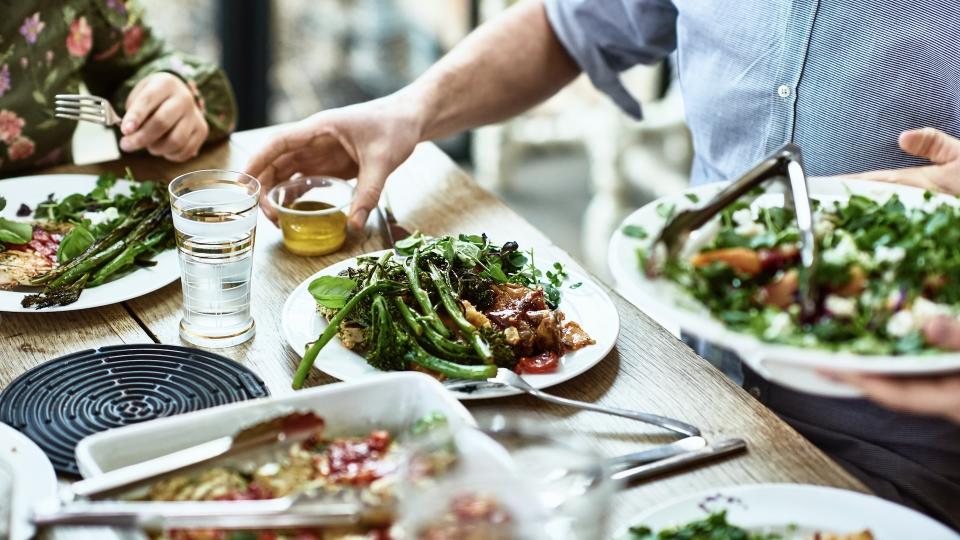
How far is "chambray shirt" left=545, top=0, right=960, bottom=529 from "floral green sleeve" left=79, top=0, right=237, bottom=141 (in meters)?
0.96

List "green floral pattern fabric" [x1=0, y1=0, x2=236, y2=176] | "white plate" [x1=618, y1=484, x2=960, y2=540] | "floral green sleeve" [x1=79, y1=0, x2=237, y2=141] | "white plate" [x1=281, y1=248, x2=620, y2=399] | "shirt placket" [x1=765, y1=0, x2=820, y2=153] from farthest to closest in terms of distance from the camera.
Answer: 1. "floral green sleeve" [x1=79, y1=0, x2=237, y2=141]
2. "green floral pattern fabric" [x1=0, y1=0, x2=236, y2=176]
3. "shirt placket" [x1=765, y1=0, x2=820, y2=153]
4. "white plate" [x1=281, y1=248, x2=620, y2=399]
5. "white plate" [x1=618, y1=484, x2=960, y2=540]

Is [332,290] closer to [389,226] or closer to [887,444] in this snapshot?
[389,226]

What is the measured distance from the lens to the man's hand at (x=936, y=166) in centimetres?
135

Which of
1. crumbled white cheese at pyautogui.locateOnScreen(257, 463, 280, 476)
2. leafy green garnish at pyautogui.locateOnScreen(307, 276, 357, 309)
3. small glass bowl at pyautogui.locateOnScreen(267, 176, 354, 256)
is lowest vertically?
small glass bowl at pyautogui.locateOnScreen(267, 176, 354, 256)

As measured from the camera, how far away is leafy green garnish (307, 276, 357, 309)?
1.42 m

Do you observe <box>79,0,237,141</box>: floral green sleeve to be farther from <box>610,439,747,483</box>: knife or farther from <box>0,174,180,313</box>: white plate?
<box>610,439,747,483</box>: knife

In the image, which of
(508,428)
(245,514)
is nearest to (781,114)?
(508,428)

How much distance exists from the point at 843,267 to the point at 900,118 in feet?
2.29

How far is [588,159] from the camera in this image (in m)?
4.84

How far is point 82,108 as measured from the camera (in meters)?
1.87

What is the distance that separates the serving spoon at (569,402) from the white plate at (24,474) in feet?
1.57

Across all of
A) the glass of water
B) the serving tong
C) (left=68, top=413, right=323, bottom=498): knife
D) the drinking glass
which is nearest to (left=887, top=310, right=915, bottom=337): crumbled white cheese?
the serving tong

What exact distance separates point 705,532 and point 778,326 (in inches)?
8.9

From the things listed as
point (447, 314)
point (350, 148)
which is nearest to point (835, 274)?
point (447, 314)
